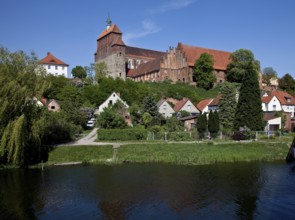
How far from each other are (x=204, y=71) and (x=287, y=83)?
3450cm

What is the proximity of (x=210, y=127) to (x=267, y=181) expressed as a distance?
20122mm

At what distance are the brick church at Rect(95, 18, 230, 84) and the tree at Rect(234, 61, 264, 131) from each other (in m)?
45.2

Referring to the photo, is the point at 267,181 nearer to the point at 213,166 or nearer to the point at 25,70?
the point at 213,166

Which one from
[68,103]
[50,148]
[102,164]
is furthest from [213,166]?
[68,103]

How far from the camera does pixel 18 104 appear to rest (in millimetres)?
29875

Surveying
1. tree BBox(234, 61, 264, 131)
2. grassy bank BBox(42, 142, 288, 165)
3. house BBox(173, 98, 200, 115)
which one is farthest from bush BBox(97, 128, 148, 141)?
house BBox(173, 98, 200, 115)

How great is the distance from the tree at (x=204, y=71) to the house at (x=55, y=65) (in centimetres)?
4251

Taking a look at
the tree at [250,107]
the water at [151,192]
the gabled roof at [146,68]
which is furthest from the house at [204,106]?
the water at [151,192]

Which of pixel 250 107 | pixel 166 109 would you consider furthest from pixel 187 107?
pixel 250 107

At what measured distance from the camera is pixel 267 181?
25.3 m

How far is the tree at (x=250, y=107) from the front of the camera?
46.9m

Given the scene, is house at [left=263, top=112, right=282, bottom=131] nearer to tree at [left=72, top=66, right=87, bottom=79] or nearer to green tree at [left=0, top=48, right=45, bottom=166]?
green tree at [left=0, top=48, right=45, bottom=166]

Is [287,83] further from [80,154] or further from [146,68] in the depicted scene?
[80,154]

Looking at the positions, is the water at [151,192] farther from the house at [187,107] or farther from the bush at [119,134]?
the house at [187,107]
